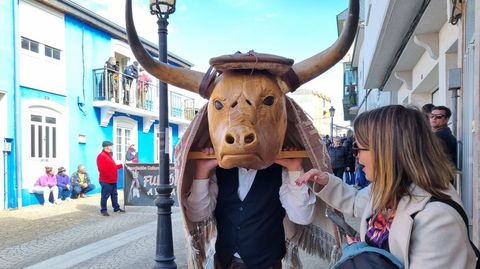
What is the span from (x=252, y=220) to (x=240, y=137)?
1.99 feet

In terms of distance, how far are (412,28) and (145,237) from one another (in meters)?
5.81

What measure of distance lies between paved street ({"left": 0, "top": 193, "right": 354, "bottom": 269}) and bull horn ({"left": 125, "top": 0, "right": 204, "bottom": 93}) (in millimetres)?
2972

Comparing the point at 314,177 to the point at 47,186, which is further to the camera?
the point at 47,186

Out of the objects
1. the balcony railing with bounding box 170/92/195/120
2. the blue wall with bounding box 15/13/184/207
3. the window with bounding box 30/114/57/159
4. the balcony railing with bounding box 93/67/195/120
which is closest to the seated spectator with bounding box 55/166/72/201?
the window with bounding box 30/114/57/159

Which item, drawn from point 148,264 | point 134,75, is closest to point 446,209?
point 148,264

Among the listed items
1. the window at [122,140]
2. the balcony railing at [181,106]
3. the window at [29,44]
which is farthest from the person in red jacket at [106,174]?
the balcony railing at [181,106]

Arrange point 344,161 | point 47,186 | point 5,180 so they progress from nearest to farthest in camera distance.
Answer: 1. point 5,180
2. point 344,161
3. point 47,186

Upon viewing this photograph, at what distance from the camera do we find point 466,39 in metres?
4.34

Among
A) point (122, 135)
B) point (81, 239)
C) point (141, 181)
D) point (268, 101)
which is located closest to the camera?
point (268, 101)

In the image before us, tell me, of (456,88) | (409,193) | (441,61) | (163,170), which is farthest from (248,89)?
(441,61)

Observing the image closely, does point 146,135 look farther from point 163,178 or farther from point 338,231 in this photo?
point 338,231

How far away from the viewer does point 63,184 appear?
12992 millimetres

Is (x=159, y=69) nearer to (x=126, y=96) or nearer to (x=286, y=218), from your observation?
(x=286, y=218)

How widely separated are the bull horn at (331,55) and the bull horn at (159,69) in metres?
0.54
